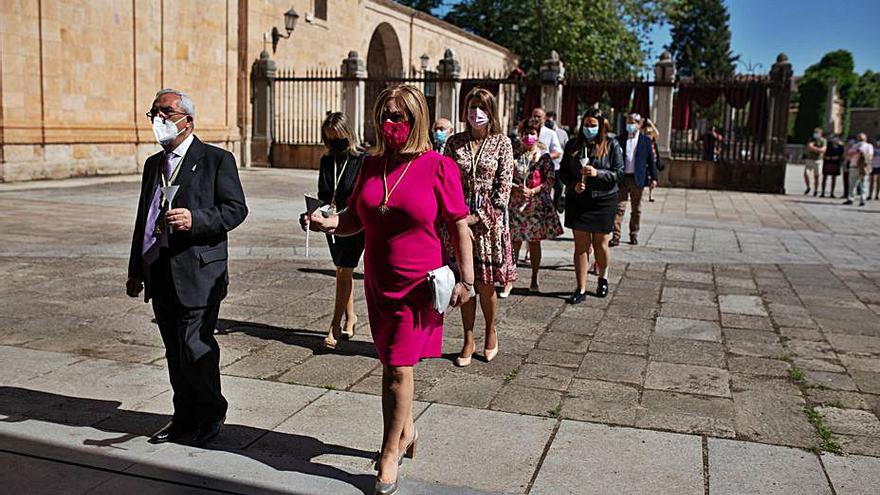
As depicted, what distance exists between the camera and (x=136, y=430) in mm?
4094

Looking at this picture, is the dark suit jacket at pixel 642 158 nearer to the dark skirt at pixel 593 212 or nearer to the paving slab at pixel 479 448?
the dark skirt at pixel 593 212

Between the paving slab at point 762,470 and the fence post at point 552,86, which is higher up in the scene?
the fence post at point 552,86

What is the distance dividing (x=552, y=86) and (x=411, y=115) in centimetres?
1853

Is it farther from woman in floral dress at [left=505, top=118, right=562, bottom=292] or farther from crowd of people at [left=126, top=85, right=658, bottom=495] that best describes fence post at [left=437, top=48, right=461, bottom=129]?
crowd of people at [left=126, top=85, right=658, bottom=495]

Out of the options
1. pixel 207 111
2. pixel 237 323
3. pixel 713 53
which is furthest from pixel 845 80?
pixel 237 323

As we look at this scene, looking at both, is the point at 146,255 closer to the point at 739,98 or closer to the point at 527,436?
the point at 527,436

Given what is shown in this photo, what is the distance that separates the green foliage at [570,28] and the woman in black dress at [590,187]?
27.8 m

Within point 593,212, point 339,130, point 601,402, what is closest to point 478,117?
point 339,130

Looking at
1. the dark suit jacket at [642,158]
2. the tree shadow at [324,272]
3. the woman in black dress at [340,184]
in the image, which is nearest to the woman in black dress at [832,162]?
the dark suit jacket at [642,158]

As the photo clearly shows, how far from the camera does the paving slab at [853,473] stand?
141 inches

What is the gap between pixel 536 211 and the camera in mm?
7582

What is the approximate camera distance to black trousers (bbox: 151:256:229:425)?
3836 millimetres

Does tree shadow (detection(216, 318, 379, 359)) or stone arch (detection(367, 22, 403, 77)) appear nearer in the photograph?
tree shadow (detection(216, 318, 379, 359))

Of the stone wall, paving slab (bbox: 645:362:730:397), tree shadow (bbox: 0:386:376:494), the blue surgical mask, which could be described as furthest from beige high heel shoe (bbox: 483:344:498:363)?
the stone wall
